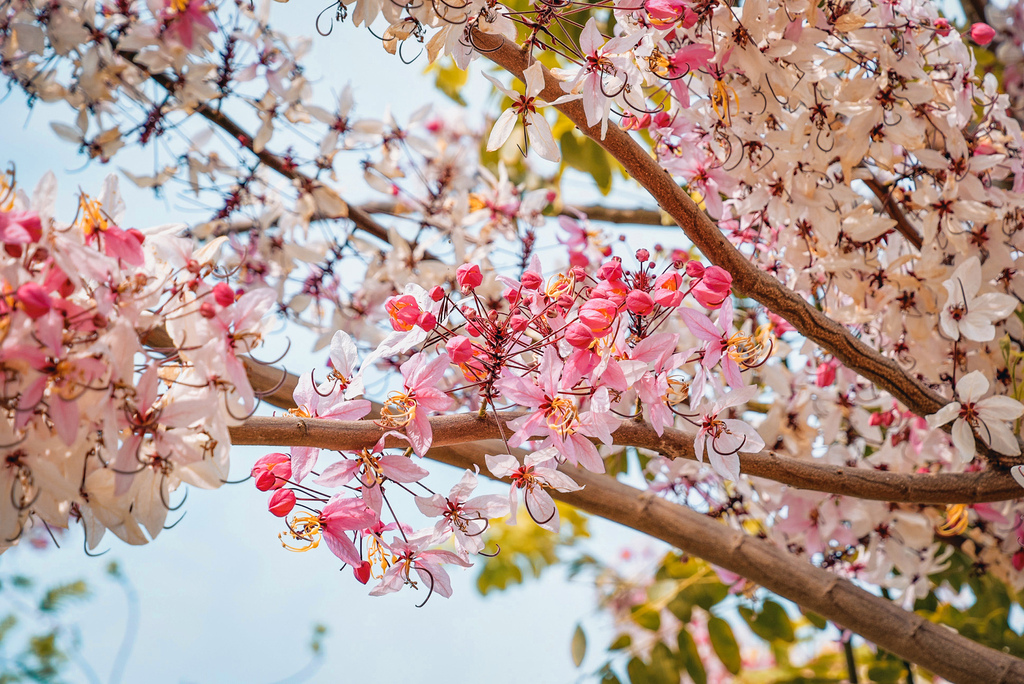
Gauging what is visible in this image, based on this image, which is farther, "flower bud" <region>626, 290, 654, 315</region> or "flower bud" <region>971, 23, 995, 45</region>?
"flower bud" <region>971, 23, 995, 45</region>

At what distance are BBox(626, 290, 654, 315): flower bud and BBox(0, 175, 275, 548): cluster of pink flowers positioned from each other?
1.18 ft

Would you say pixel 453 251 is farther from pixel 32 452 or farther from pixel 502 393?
pixel 32 452

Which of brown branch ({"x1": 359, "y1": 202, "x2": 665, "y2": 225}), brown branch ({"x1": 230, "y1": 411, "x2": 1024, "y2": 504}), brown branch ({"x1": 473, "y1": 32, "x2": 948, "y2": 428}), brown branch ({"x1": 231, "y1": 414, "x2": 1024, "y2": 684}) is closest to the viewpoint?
brown branch ({"x1": 230, "y1": 411, "x2": 1024, "y2": 504})

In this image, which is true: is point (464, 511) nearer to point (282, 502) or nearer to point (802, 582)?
point (282, 502)

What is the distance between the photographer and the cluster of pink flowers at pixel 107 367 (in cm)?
58

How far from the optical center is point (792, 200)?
1.18 meters

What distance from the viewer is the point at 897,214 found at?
51.0 inches

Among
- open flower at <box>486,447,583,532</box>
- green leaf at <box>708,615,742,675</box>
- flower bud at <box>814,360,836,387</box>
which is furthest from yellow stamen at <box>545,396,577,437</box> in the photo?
green leaf at <box>708,615,742,675</box>

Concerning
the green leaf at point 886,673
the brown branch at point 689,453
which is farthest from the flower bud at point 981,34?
the green leaf at point 886,673

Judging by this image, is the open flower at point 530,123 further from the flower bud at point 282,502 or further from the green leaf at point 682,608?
the green leaf at point 682,608

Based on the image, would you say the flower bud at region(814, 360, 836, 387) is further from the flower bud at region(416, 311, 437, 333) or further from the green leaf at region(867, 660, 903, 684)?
the flower bud at region(416, 311, 437, 333)

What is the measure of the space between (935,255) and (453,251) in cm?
99

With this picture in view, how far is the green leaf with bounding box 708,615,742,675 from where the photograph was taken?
1.61 m

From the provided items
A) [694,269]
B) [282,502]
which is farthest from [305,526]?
[694,269]
